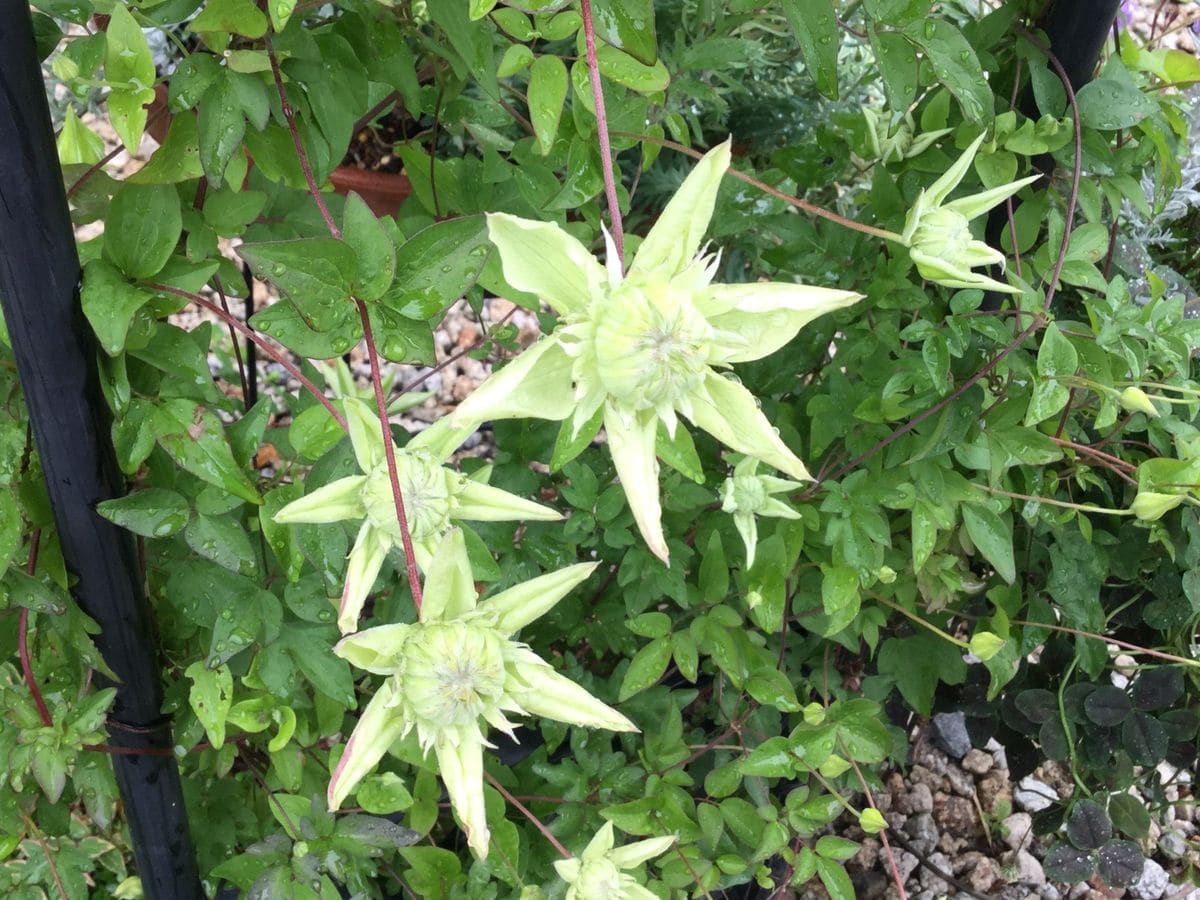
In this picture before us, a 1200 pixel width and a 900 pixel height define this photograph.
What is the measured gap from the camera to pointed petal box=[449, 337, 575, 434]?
16.5 inches

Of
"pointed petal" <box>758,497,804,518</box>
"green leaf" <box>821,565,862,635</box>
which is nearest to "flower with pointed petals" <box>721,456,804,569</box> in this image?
"pointed petal" <box>758,497,804,518</box>

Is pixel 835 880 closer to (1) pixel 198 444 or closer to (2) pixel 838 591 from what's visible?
(2) pixel 838 591

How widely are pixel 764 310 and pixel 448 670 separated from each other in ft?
0.75

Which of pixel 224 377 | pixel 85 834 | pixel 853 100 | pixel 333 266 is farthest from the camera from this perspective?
pixel 853 100

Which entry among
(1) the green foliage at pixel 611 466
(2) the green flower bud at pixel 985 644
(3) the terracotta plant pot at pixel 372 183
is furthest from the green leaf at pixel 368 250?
(3) the terracotta plant pot at pixel 372 183

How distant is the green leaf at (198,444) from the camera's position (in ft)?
2.06

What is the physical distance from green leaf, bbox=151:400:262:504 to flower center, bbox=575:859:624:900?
1.09 ft

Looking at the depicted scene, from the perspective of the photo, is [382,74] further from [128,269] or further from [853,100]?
[853,100]

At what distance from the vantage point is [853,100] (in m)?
1.93

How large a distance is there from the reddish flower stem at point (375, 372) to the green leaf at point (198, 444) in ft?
0.44

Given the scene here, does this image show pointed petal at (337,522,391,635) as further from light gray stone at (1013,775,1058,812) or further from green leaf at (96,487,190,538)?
light gray stone at (1013,775,1058,812)

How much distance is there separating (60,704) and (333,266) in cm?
44

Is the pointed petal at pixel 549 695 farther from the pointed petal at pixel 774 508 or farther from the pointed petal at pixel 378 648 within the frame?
the pointed petal at pixel 774 508

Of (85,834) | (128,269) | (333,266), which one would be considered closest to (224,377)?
(85,834)
